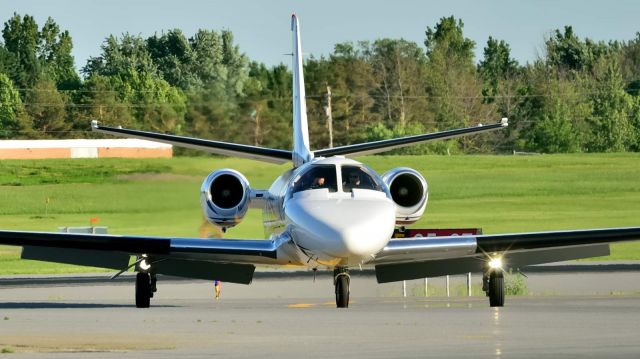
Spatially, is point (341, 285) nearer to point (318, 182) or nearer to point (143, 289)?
point (318, 182)

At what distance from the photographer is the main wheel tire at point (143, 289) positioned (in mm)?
24734

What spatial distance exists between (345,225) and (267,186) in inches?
1134

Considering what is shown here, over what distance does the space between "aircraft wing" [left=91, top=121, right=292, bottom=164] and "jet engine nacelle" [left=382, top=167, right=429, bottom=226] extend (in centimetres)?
212

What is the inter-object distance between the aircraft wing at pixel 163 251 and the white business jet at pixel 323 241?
0.05ft

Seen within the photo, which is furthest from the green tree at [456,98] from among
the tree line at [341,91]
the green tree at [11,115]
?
the green tree at [11,115]

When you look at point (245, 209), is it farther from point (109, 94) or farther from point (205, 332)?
point (109, 94)

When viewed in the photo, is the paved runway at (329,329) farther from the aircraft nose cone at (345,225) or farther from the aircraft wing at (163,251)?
the aircraft nose cone at (345,225)

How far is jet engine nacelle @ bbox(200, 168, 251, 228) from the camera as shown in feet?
85.4

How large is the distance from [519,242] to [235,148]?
5.55 m

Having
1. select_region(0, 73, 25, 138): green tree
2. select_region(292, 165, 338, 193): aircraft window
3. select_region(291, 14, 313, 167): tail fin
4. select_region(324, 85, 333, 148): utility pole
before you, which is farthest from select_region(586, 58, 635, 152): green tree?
select_region(292, 165, 338, 193): aircraft window

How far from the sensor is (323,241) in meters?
21.9

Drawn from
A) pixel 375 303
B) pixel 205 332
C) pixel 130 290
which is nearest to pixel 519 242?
pixel 375 303

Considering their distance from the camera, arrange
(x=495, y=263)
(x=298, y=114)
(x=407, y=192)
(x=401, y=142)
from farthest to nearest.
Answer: (x=298, y=114)
(x=401, y=142)
(x=407, y=192)
(x=495, y=263)

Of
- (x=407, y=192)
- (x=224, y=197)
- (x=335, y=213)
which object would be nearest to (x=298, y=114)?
(x=224, y=197)
